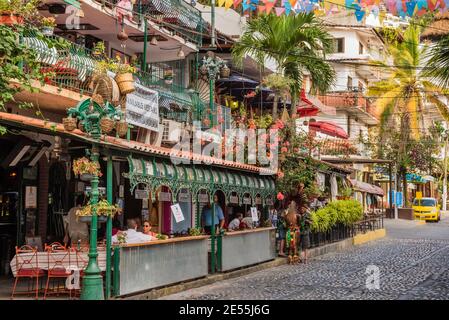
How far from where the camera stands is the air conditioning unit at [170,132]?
24.5 m

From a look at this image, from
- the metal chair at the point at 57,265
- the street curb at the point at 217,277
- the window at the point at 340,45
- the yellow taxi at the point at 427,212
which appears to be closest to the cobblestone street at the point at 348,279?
the street curb at the point at 217,277

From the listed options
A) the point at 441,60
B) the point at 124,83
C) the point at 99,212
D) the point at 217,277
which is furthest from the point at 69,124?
the point at 441,60

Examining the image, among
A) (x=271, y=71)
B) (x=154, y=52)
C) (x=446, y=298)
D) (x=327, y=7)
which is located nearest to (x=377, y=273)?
(x=446, y=298)

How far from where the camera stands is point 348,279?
19172mm

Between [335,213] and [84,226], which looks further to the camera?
[335,213]

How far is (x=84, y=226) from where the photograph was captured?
17.4 m

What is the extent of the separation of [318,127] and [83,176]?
28.3 metres

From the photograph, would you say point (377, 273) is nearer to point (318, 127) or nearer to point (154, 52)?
point (154, 52)

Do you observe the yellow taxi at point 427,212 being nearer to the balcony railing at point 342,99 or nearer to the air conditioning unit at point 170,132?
the balcony railing at point 342,99

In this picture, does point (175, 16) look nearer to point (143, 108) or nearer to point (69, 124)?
point (143, 108)

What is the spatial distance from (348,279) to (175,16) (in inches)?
475

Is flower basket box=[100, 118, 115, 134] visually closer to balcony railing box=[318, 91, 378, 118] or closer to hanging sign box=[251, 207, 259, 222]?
hanging sign box=[251, 207, 259, 222]

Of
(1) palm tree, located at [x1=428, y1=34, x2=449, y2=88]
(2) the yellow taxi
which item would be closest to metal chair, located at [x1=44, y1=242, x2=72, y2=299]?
(1) palm tree, located at [x1=428, y1=34, x2=449, y2=88]

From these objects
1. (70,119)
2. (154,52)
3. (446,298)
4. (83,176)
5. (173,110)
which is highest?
(154,52)
